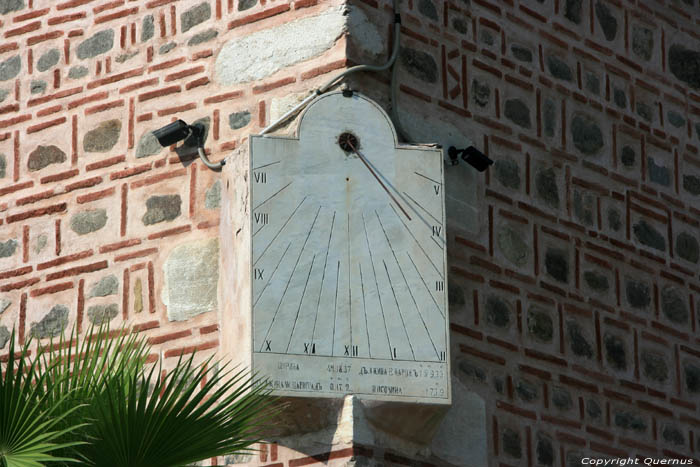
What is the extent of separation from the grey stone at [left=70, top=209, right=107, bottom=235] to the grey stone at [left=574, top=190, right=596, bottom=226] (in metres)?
2.35

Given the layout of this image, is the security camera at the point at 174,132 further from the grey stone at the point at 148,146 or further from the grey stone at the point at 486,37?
the grey stone at the point at 486,37

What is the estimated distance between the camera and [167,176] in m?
8.79

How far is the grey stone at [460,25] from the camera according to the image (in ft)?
29.9

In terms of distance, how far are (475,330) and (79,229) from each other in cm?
198

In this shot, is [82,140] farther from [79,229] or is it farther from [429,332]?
[429,332]

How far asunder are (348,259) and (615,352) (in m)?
1.89

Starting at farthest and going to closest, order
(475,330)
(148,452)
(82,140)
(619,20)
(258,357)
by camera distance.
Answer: (619,20) < (82,140) < (475,330) < (258,357) < (148,452)

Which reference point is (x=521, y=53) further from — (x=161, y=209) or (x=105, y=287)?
(x=105, y=287)

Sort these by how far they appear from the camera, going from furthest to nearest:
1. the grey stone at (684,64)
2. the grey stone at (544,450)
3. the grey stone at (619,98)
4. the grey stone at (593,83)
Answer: the grey stone at (684,64), the grey stone at (619,98), the grey stone at (593,83), the grey stone at (544,450)

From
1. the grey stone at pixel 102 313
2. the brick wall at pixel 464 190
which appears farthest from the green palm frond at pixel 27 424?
the grey stone at pixel 102 313

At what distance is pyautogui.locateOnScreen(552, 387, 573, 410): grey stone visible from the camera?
882 cm


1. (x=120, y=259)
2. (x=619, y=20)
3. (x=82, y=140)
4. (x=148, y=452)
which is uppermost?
(x=619, y=20)

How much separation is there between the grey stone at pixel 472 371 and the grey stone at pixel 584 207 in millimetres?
1205

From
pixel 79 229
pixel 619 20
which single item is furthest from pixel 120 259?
pixel 619 20
